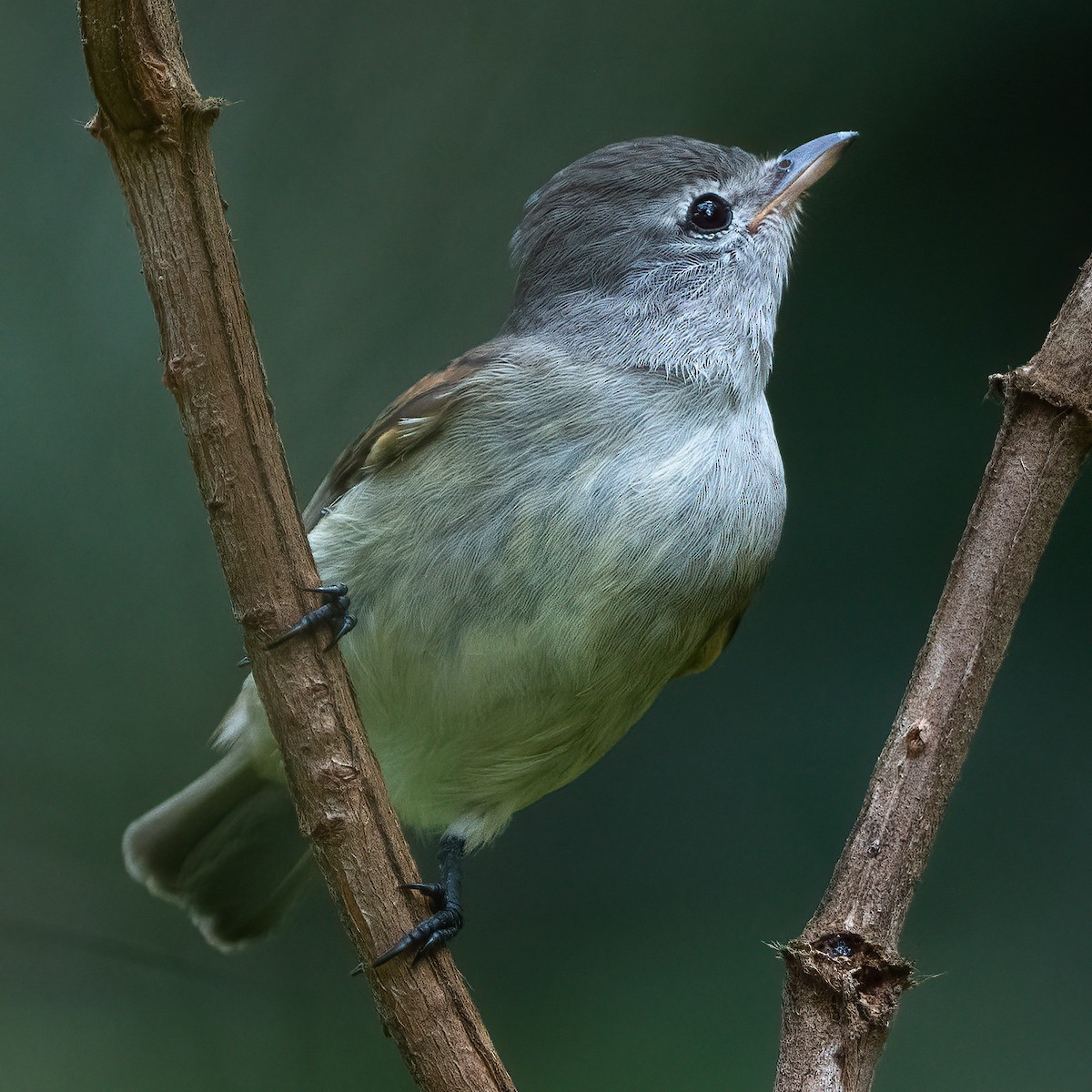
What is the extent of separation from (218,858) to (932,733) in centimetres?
186

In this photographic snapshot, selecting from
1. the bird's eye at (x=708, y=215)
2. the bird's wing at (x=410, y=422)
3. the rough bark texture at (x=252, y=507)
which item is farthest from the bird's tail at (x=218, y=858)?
the bird's eye at (x=708, y=215)

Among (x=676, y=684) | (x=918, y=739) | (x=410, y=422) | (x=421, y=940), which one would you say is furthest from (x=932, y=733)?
(x=676, y=684)

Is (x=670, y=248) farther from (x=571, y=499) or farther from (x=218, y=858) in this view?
(x=218, y=858)

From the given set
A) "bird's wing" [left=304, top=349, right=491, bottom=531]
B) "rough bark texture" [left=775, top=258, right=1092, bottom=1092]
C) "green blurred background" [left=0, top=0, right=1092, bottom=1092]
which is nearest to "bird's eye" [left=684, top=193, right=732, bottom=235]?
"bird's wing" [left=304, top=349, right=491, bottom=531]

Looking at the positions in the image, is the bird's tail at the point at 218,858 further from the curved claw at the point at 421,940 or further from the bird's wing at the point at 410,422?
the curved claw at the point at 421,940

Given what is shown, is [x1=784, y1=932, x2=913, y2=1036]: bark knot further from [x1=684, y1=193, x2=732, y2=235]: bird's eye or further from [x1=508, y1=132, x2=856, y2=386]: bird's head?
[x1=684, y1=193, x2=732, y2=235]: bird's eye

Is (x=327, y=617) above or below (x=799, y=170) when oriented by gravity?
below

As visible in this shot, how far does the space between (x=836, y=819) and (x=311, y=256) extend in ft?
8.34

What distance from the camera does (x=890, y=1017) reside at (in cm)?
167

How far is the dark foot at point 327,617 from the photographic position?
1.85 meters

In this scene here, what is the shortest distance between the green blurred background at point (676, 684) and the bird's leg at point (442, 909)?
1288mm

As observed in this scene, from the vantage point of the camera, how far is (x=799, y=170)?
8.85ft

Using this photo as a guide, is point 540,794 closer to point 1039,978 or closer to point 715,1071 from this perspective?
point 715,1071

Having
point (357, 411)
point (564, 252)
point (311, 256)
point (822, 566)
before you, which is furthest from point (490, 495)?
point (311, 256)
